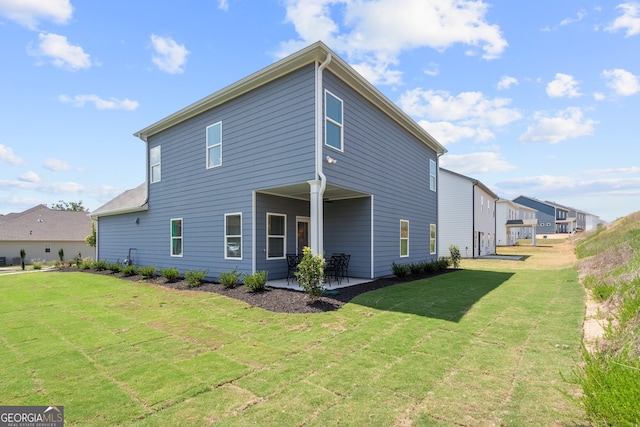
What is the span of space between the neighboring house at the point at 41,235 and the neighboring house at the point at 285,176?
22772 millimetres

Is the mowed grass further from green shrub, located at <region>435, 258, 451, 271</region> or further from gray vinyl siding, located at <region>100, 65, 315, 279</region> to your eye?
green shrub, located at <region>435, 258, 451, 271</region>

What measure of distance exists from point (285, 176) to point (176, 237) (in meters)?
6.06

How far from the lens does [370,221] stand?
10.3m

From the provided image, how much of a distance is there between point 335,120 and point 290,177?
1949mm

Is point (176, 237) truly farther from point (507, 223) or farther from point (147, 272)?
point (507, 223)

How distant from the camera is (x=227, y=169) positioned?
33.4 ft

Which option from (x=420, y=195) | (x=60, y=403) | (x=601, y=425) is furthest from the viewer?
(x=420, y=195)

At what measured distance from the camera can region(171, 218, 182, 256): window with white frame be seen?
39.5ft

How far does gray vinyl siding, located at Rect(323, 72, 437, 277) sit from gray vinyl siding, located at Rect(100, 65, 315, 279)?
867 millimetres

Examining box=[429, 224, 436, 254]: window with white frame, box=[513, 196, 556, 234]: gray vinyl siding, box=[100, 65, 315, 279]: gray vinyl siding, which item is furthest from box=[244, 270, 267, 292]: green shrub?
box=[513, 196, 556, 234]: gray vinyl siding

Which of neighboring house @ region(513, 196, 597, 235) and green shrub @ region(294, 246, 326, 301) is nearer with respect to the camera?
green shrub @ region(294, 246, 326, 301)

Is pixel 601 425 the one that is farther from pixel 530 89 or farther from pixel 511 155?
pixel 511 155

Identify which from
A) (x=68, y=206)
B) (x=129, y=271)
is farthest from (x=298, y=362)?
(x=68, y=206)

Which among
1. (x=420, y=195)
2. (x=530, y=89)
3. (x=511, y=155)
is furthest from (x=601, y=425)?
(x=511, y=155)
